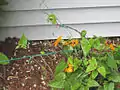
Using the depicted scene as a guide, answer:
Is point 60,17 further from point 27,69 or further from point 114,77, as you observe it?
point 114,77

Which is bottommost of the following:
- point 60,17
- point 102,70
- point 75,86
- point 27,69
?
point 75,86

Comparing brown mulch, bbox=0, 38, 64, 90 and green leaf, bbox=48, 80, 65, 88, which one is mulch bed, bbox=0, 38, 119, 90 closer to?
brown mulch, bbox=0, 38, 64, 90

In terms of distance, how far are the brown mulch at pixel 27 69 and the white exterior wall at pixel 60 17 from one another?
0.13m

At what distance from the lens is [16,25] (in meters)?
3.67

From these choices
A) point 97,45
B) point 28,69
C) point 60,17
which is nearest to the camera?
point 97,45

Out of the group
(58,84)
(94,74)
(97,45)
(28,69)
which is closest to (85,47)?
(97,45)

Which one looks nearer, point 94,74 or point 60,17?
point 94,74

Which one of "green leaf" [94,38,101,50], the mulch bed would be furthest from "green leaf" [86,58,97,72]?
the mulch bed

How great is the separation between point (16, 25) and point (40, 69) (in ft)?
1.86

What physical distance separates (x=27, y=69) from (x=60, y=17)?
63cm

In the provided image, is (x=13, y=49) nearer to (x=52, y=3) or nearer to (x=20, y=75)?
(x=20, y=75)

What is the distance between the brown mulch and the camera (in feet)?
10.8

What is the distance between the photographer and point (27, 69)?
344cm

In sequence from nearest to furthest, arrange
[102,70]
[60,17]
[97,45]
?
[102,70], [97,45], [60,17]
